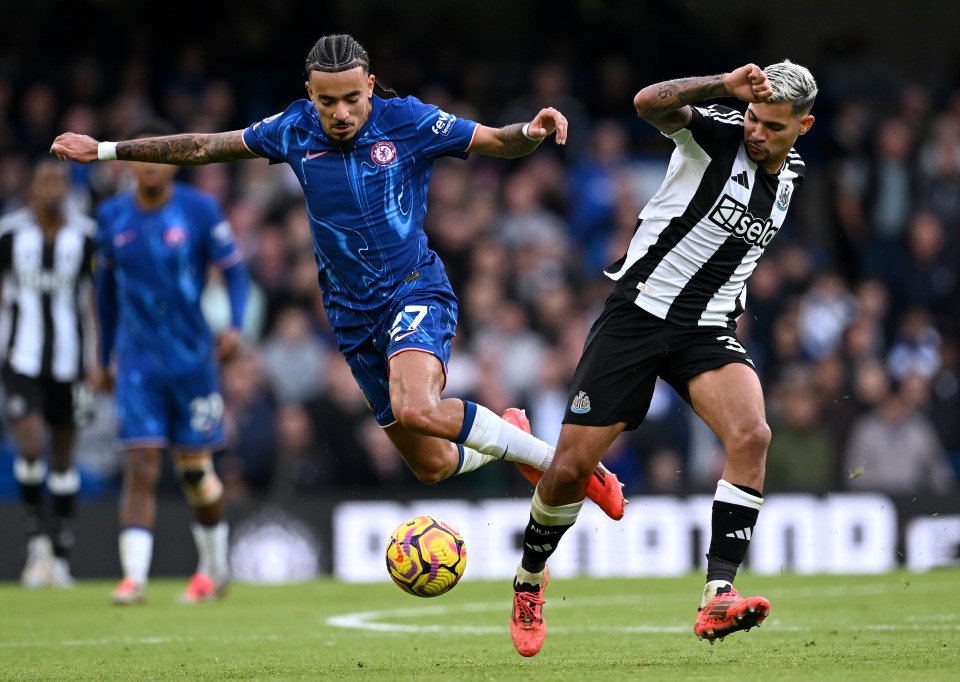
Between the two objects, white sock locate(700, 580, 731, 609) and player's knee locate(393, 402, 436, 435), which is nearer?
white sock locate(700, 580, 731, 609)

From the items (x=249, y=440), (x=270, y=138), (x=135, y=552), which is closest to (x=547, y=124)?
(x=270, y=138)

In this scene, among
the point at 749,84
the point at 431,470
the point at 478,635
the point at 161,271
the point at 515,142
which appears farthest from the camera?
the point at 161,271

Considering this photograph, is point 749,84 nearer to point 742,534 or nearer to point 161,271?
point 742,534

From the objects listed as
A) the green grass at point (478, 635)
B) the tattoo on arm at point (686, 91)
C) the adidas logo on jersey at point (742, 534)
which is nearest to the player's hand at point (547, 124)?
the tattoo on arm at point (686, 91)

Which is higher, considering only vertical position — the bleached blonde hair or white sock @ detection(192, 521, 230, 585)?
the bleached blonde hair

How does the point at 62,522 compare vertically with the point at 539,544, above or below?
above

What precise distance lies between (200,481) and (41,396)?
2.23m

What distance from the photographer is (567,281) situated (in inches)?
596

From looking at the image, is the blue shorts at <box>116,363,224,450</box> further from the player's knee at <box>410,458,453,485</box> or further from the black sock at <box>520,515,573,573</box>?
the black sock at <box>520,515,573,573</box>

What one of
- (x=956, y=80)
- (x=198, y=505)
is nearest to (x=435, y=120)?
(x=198, y=505)

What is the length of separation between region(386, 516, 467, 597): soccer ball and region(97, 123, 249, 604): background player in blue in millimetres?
3416

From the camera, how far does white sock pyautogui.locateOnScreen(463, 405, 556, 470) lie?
7.11 meters

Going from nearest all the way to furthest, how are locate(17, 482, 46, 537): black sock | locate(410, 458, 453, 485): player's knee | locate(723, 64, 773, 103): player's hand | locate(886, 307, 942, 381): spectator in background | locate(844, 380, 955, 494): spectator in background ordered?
locate(723, 64, 773, 103): player's hand
locate(410, 458, 453, 485): player's knee
locate(17, 482, 46, 537): black sock
locate(844, 380, 955, 494): spectator in background
locate(886, 307, 942, 381): spectator in background

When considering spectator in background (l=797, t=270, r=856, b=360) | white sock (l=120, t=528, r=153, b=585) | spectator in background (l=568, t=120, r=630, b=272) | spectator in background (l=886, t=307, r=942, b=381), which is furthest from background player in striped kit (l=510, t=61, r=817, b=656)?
Result: spectator in background (l=568, t=120, r=630, b=272)
